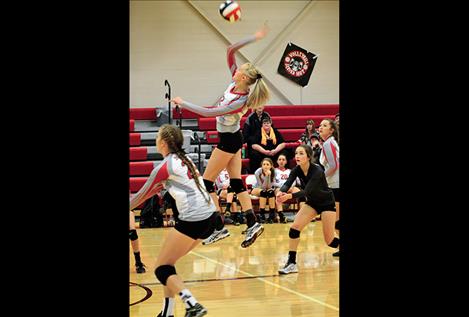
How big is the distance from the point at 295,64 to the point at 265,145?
3959mm

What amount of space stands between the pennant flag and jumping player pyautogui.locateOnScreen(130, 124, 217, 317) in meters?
10.2

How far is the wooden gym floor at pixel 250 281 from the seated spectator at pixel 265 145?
1921mm

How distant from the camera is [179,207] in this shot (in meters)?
3.99

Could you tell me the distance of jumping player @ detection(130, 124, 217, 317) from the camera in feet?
12.7

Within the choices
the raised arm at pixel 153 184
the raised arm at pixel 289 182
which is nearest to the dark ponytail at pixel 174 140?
the raised arm at pixel 153 184

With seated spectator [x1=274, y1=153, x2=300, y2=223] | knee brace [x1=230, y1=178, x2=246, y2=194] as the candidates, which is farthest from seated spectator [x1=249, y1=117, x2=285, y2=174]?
knee brace [x1=230, y1=178, x2=246, y2=194]

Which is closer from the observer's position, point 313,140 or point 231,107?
point 231,107

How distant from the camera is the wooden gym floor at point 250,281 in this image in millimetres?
5004

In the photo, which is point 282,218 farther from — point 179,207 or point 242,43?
point 179,207

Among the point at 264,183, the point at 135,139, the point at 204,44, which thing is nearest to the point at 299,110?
the point at 204,44

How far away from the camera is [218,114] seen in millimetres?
4926

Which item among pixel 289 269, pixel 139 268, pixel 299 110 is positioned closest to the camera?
pixel 289 269

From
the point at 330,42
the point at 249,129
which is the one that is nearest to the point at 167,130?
the point at 249,129
